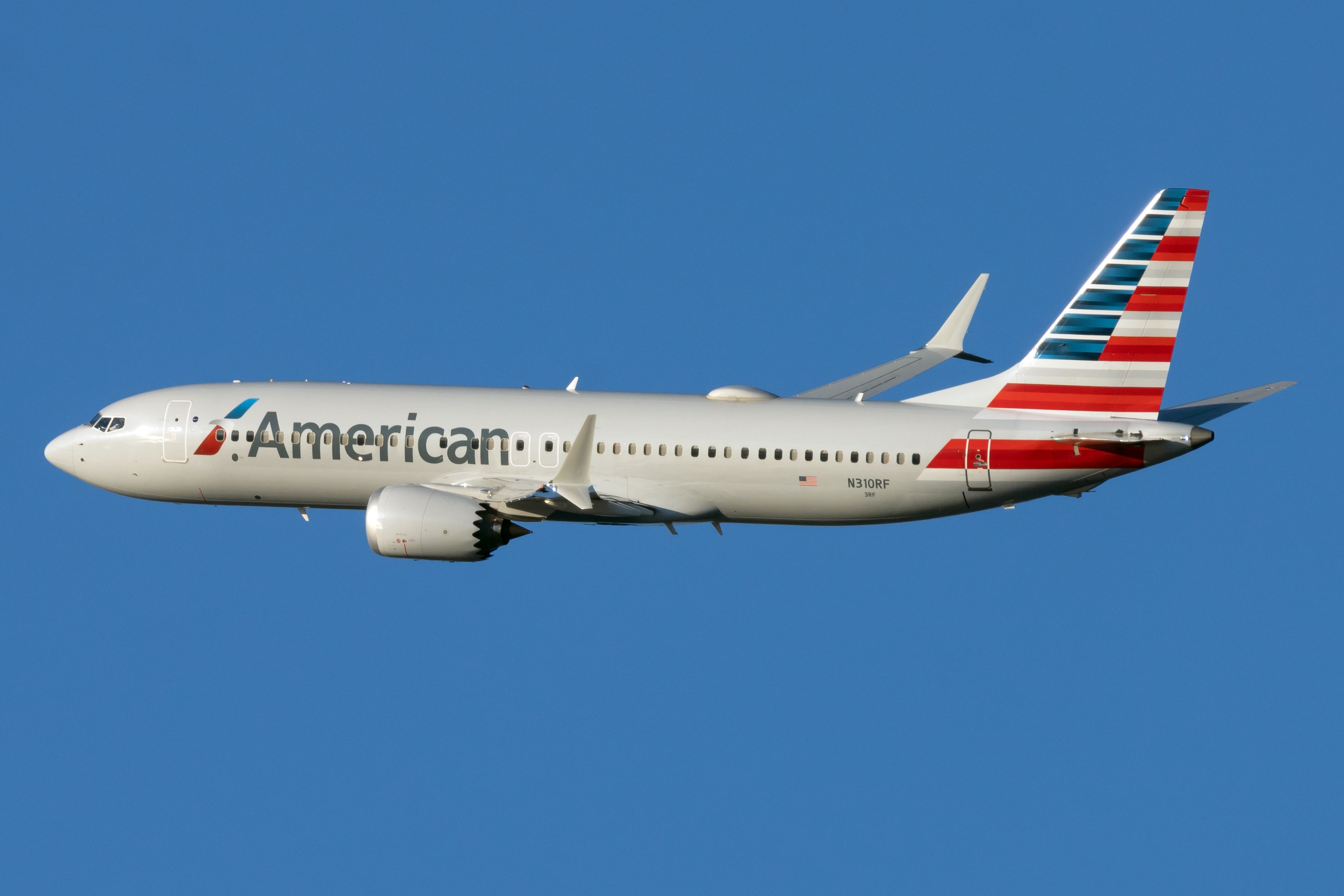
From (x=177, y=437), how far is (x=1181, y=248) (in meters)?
24.2

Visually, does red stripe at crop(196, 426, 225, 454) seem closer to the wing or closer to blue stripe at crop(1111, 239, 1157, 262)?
the wing

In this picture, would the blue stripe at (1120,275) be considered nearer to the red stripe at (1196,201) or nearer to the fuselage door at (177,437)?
the red stripe at (1196,201)

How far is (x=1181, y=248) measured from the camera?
3972 centimetres

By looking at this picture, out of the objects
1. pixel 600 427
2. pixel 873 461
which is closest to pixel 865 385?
pixel 873 461

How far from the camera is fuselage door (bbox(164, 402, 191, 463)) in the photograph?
145 ft

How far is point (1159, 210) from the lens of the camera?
1569 inches

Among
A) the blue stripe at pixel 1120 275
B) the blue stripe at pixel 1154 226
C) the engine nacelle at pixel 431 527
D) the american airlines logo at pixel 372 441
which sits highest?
the blue stripe at pixel 1154 226

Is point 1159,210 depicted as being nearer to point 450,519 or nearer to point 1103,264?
point 1103,264

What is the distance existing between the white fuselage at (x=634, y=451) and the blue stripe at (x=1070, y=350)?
134 cm

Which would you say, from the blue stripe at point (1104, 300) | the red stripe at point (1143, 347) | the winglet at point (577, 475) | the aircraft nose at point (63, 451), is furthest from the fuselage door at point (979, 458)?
the aircraft nose at point (63, 451)

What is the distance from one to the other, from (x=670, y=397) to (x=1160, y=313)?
455 inches

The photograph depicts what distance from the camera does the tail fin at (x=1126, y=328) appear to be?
39812 millimetres

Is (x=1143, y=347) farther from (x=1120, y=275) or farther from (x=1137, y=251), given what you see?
(x=1137, y=251)

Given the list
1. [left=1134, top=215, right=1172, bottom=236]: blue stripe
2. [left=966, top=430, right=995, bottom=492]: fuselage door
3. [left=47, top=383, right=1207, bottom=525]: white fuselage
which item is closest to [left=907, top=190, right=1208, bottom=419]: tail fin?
[left=1134, top=215, right=1172, bottom=236]: blue stripe
